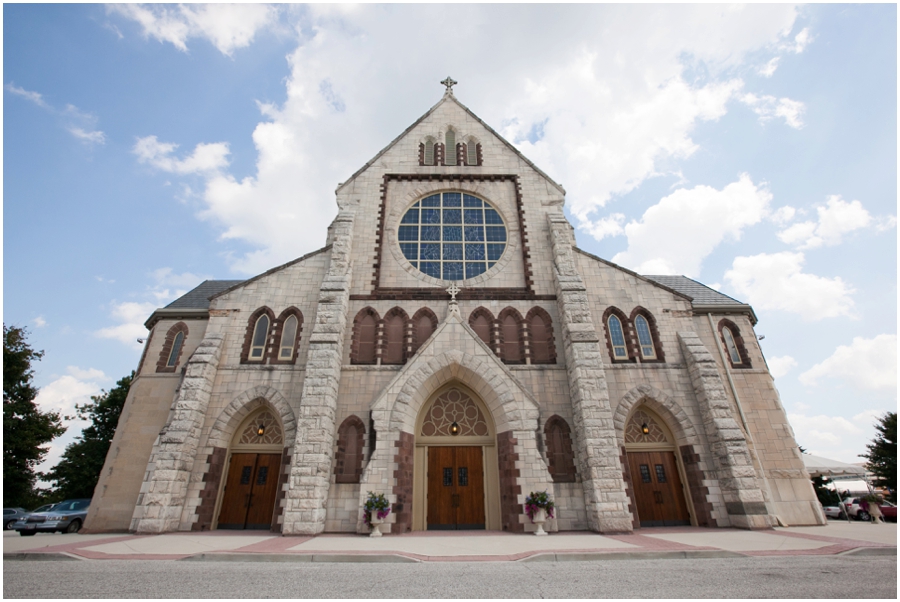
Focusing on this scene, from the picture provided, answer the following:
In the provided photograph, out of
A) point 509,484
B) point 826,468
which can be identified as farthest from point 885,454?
point 509,484

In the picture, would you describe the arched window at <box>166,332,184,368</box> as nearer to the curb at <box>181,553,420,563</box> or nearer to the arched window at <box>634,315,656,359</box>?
the curb at <box>181,553,420,563</box>

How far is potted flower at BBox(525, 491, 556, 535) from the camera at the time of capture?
12109mm

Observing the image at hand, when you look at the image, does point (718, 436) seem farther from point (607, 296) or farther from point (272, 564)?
point (272, 564)

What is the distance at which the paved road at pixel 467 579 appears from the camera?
5590 millimetres

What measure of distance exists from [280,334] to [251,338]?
109 cm

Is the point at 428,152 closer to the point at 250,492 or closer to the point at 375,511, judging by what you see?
the point at 375,511

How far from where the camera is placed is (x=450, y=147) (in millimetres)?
21000

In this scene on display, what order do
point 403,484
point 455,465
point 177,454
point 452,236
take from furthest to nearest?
point 452,236
point 455,465
point 177,454
point 403,484

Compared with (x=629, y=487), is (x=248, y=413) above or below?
above

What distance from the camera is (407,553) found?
8.26 m

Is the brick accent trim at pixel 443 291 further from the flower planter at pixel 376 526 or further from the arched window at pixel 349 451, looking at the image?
the flower planter at pixel 376 526

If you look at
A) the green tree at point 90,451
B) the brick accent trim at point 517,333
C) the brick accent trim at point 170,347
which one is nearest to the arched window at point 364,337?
the brick accent trim at point 517,333

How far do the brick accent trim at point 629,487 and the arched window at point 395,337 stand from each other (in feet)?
26.4

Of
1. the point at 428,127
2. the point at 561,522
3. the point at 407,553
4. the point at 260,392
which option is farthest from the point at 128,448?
the point at 428,127
